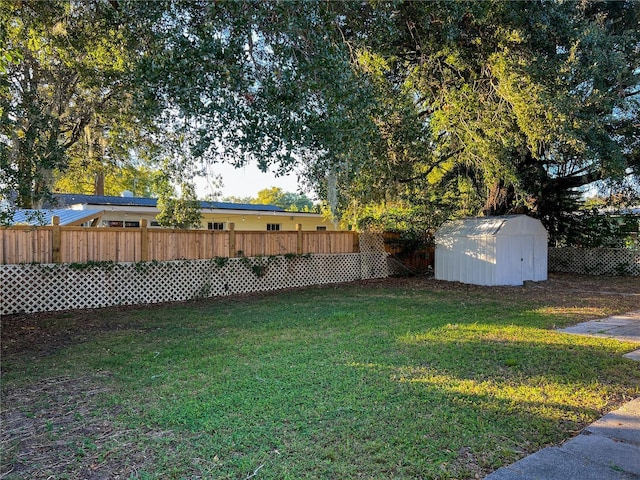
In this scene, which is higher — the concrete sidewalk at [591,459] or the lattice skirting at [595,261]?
the lattice skirting at [595,261]

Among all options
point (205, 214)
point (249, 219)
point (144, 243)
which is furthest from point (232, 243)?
point (249, 219)

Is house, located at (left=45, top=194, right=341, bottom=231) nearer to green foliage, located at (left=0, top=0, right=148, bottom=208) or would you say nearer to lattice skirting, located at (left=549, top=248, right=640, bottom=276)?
green foliage, located at (left=0, top=0, right=148, bottom=208)

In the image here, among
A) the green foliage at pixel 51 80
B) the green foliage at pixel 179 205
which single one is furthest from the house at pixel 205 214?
the green foliage at pixel 51 80

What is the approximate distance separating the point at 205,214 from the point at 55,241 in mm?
8647

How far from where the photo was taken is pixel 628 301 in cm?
888

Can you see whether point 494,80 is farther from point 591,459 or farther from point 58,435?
point 58,435

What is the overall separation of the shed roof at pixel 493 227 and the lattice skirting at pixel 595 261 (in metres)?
4.21

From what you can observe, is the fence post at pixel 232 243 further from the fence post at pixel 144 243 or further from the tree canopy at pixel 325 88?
the fence post at pixel 144 243

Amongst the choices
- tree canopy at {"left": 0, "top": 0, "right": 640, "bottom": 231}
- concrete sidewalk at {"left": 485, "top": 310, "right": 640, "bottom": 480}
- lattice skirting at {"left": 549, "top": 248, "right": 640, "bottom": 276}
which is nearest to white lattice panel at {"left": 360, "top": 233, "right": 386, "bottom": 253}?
tree canopy at {"left": 0, "top": 0, "right": 640, "bottom": 231}

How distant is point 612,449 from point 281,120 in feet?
13.6

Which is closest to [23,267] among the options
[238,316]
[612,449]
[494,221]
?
[238,316]

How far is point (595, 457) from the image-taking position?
2.55m

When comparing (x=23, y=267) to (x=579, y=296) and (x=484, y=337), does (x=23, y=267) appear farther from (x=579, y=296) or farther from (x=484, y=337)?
(x=579, y=296)

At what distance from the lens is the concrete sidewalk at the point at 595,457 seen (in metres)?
2.36
